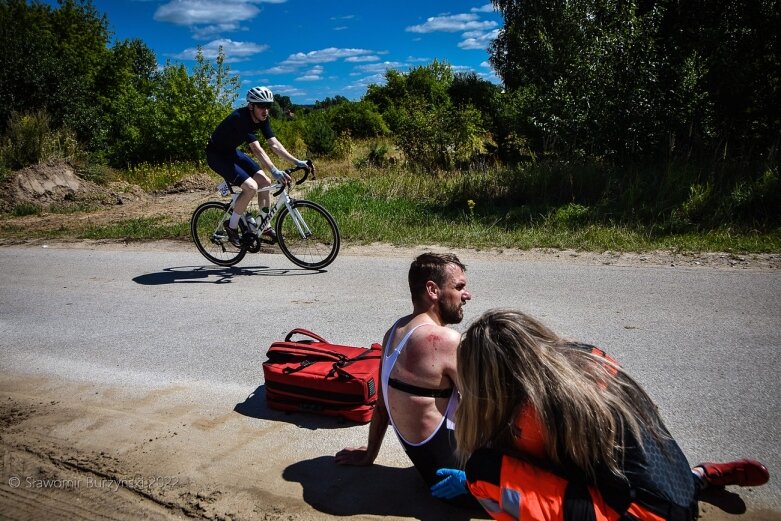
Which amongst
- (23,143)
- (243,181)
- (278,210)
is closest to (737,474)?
(278,210)

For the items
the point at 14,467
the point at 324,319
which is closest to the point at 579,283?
the point at 324,319

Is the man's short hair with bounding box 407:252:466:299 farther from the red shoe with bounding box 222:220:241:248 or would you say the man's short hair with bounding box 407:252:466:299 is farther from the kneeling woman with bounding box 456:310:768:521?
the red shoe with bounding box 222:220:241:248

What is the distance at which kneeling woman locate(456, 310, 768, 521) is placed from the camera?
7.09 ft

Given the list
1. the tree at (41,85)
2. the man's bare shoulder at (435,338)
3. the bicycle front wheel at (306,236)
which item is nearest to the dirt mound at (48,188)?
the tree at (41,85)

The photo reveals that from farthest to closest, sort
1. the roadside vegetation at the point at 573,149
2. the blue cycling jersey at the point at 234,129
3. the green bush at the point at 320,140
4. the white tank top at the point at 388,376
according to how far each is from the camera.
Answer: the green bush at the point at 320,140
the roadside vegetation at the point at 573,149
the blue cycling jersey at the point at 234,129
the white tank top at the point at 388,376

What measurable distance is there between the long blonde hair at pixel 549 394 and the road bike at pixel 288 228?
19.3 feet

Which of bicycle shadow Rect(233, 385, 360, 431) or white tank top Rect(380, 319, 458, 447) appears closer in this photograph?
white tank top Rect(380, 319, 458, 447)

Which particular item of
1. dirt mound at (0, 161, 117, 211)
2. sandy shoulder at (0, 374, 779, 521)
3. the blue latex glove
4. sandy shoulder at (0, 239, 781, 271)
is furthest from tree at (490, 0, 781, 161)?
dirt mound at (0, 161, 117, 211)

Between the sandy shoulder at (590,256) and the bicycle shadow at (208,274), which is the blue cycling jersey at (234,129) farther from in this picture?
the sandy shoulder at (590,256)

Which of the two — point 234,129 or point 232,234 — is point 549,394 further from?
point 232,234

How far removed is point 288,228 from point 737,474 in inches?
246

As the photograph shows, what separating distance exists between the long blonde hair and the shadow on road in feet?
2.76

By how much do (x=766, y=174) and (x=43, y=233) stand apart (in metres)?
12.6

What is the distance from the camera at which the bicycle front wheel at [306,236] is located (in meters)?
8.25
